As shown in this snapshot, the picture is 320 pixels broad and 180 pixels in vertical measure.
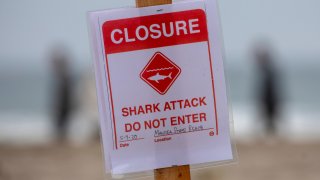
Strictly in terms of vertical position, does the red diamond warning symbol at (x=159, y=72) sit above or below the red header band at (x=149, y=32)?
below

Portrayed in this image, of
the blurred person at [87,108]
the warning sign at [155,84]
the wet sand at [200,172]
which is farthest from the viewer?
the blurred person at [87,108]

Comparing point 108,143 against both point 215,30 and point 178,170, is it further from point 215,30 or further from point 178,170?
point 215,30

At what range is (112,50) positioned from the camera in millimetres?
3109

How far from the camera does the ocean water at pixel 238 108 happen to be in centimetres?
1811

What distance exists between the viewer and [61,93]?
15.5m

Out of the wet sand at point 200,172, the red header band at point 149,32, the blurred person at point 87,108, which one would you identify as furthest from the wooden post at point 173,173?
the blurred person at point 87,108

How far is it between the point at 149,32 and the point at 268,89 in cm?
1210

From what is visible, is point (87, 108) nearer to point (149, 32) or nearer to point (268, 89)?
point (268, 89)

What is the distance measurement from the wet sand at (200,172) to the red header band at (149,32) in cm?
410

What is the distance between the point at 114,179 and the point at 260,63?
483 inches

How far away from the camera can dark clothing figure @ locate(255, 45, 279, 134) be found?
1499 centimetres

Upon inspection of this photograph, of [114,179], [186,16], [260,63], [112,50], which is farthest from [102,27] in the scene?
[260,63]

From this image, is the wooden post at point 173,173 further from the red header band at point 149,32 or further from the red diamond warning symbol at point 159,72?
the red header band at point 149,32

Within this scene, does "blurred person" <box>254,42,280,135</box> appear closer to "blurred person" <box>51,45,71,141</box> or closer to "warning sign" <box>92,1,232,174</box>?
"blurred person" <box>51,45,71,141</box>
